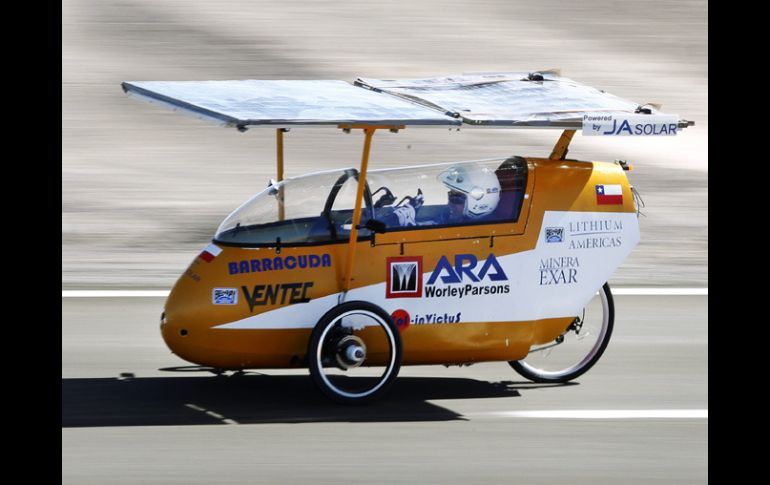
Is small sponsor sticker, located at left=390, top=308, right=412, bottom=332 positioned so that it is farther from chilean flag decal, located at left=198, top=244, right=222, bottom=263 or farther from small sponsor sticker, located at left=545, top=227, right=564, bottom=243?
chilean flag decal, located at left=198, top=244, right=222, bottom=263

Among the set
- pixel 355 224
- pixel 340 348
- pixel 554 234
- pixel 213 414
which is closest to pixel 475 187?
pixel 554 234

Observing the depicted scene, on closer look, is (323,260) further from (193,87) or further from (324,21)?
(324,21)

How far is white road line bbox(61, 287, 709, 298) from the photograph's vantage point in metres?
12.0

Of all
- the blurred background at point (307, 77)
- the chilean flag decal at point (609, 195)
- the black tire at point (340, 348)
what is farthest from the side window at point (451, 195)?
the blurred background at point (307, 77)

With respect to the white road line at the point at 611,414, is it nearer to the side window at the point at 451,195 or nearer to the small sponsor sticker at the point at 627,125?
the side window at the point at 451,195

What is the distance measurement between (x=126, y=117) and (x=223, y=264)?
33.0ft

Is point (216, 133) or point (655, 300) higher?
point (216, 133)

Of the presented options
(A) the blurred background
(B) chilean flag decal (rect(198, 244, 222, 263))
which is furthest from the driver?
(A) the blurred background

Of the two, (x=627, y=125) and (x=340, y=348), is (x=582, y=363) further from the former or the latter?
(x=340, y=348)

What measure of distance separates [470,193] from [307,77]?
413 inches

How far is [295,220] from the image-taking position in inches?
349

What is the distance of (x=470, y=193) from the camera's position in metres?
9.03

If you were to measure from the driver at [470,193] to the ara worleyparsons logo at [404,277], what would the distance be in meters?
0.40

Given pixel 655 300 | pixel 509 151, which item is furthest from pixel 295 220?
pixel 509 151
